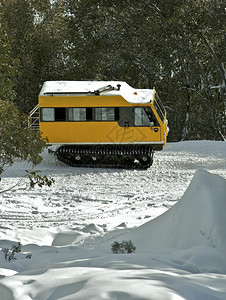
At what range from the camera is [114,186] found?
1398 cm

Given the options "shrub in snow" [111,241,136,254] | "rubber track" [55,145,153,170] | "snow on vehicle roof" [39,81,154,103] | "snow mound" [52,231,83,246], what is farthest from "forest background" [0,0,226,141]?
"shrub in snow" [111,241,136,254]

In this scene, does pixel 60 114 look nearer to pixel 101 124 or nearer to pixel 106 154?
pixel 101 124

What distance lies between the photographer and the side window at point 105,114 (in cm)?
1689

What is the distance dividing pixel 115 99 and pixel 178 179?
141 inches

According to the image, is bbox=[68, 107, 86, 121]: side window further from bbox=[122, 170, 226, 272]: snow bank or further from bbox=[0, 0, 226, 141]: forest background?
bbox=[0, 0, 226, 141]: forest background

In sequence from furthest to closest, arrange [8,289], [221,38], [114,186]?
1. [221,38]
2. [114,186]
3. [8,289]

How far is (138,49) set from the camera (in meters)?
30.4

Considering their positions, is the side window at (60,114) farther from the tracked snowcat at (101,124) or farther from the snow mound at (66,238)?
the snow mound at (66,238)

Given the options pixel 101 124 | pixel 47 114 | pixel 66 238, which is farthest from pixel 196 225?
pixel 47 114

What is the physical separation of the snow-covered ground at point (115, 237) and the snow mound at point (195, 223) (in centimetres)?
1

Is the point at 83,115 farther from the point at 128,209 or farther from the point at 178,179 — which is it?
the point at 128,209

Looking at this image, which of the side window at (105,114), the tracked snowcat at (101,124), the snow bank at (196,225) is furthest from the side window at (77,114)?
the snow bank at (196,225)

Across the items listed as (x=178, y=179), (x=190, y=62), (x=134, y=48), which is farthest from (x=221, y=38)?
(x=178, y=179)

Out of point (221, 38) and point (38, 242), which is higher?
point (221, 38)
